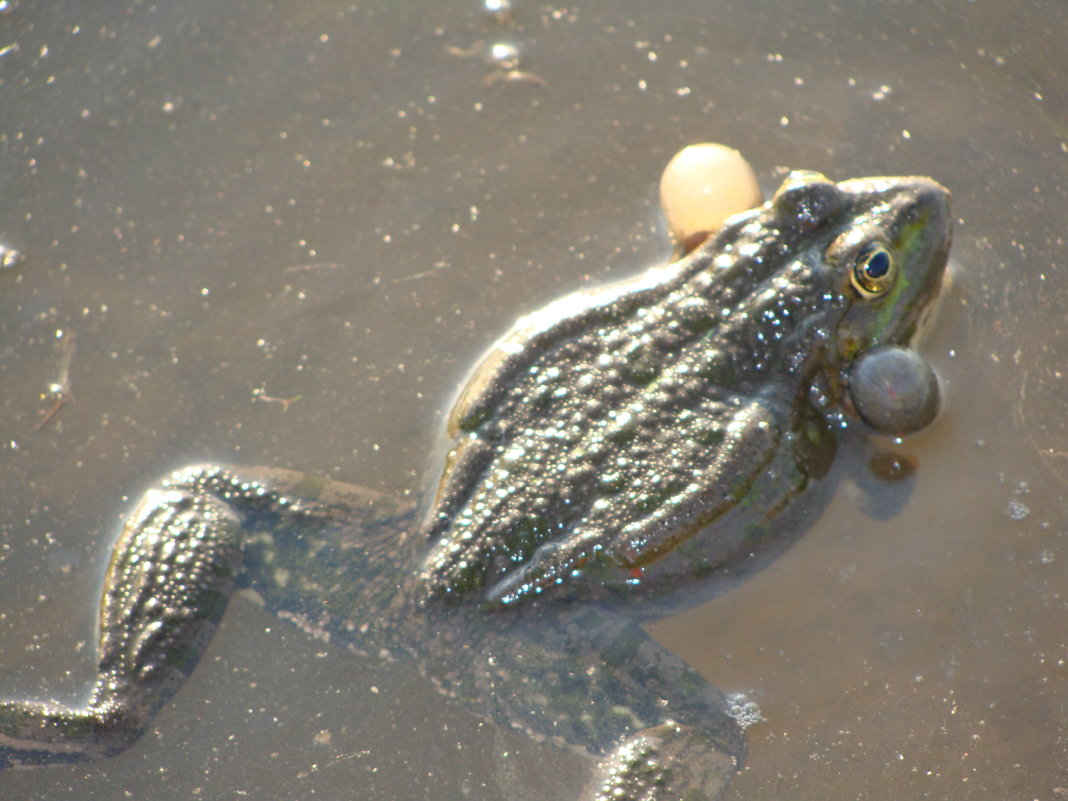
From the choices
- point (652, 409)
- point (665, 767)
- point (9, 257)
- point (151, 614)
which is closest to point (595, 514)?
point (652, 409)

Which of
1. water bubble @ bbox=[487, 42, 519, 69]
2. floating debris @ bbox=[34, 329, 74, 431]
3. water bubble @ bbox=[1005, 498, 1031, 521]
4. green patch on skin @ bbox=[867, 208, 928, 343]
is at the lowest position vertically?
water bubble @ bbox=[1005, 498, 1031, 521]

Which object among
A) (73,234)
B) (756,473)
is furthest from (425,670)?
(73,234)

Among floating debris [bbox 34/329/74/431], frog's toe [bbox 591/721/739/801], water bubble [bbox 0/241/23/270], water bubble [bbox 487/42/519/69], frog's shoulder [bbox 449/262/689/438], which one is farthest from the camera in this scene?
water bubble [bbox 487/42/519/69]

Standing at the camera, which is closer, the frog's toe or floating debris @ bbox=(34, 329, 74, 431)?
the frog's toe

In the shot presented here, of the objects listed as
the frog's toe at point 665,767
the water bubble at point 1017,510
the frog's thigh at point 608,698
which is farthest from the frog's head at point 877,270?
the frog's toe at point 665,767

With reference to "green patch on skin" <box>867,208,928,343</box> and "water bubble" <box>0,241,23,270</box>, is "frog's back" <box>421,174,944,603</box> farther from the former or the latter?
"water bubble" <box>0,241,23,270</box>

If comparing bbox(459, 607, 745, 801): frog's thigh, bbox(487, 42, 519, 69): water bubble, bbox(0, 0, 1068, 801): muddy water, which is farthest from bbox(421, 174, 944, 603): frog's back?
bbox(487, 42, 519, 69): water bubble

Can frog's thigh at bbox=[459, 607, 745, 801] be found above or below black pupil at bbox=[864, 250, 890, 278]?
below
